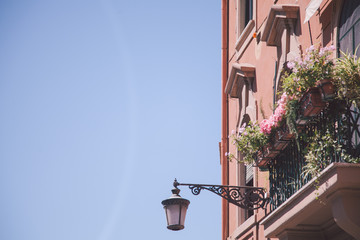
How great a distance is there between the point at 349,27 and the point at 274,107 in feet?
6.08

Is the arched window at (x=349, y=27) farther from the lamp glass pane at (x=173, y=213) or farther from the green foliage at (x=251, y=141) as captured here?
the lamp glass pane at (x=173, y=213)

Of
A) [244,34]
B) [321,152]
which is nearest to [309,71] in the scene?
[321,152]

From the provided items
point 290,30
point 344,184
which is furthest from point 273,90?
point 344,184

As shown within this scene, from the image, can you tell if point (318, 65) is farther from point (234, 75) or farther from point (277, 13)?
point (234, 75)

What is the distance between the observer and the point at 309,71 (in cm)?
788

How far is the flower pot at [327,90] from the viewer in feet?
24.4

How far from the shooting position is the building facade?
729 cm

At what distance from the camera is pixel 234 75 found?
13414mm

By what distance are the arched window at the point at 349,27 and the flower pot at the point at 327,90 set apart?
1300 millimetres

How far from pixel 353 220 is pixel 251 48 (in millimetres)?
6691

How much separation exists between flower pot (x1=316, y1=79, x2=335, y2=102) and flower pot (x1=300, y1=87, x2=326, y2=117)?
8cm

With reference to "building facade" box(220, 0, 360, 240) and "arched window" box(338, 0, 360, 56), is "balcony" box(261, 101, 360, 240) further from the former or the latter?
"arched window" box(338, 0, 360, 56)

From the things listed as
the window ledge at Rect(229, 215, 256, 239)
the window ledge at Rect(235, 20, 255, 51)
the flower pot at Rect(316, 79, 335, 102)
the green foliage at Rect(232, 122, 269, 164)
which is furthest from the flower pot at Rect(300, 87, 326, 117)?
the window ledge at Rect(235, 20, 255, 51)

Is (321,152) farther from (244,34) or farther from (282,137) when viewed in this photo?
(244,34)
